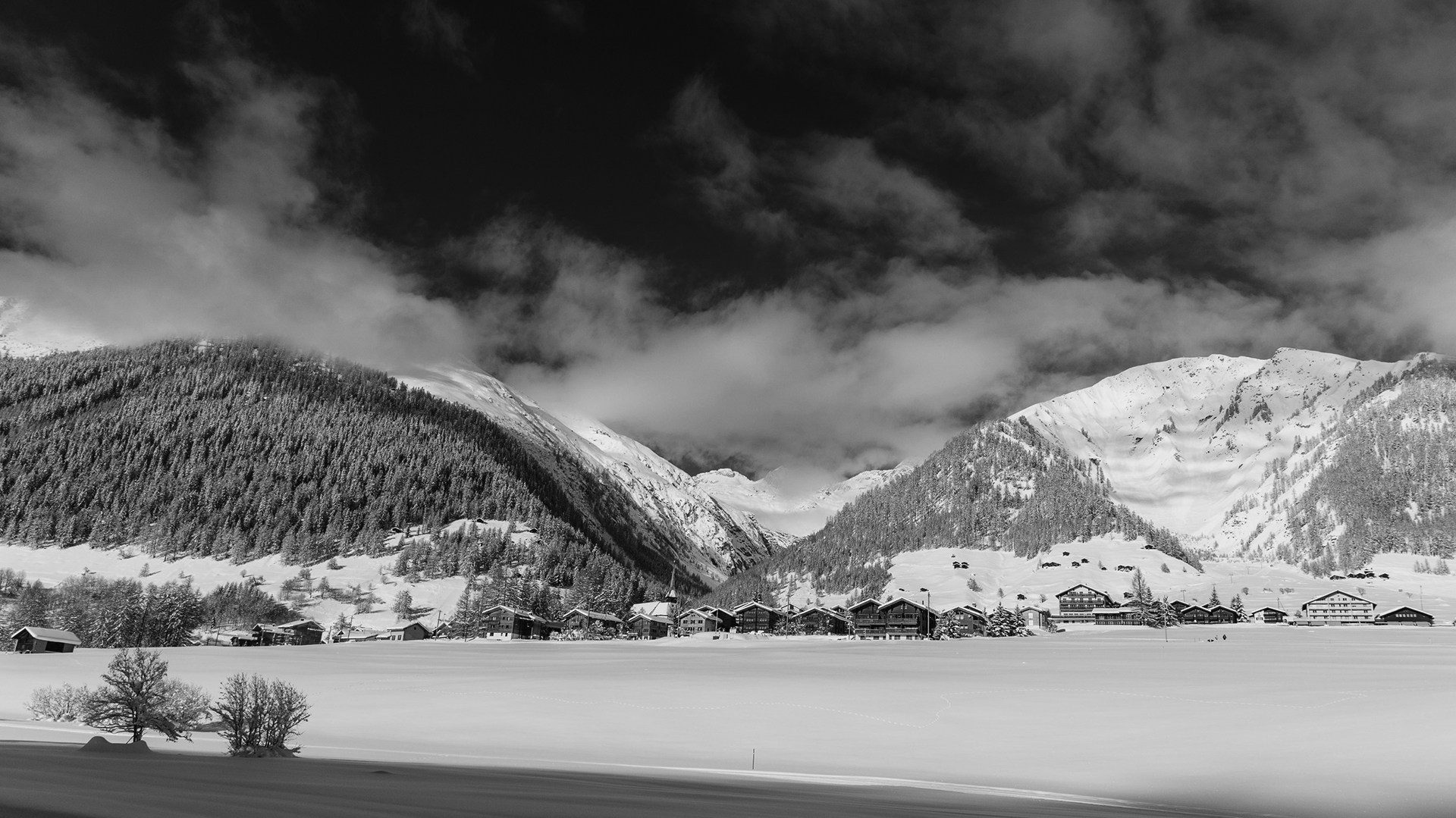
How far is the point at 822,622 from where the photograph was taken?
169 metres

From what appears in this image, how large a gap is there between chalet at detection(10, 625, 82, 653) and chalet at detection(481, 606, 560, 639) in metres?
69.2

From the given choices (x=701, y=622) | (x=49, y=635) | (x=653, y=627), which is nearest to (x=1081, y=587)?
Answer: (x=701, y=622)

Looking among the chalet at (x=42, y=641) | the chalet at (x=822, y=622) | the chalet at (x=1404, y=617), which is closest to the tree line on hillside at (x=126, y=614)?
the chalet at (x=42, y=641)

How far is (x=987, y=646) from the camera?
10356 centimetres

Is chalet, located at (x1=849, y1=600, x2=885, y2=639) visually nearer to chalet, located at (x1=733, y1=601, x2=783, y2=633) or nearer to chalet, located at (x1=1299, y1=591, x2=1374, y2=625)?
chalet, located at (x1=733, y1=601, x2=783, y2=633)

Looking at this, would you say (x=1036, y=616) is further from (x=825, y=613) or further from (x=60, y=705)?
(x=60, y=705)

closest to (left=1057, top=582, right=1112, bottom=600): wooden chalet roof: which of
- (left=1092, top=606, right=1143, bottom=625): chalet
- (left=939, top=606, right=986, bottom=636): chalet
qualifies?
(left=1092, top=606, right=1143, bottom=625): chalet

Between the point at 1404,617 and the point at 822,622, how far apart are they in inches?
4100

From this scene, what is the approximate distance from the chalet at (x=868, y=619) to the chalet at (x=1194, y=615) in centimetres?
5934

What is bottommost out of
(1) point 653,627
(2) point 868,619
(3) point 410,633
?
(3) point 410,633

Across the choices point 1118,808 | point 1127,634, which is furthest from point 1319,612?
point 1118,808

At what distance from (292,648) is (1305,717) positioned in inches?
4560

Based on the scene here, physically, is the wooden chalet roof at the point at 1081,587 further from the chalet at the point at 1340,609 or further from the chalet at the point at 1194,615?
the chalet at the point at 1340,609

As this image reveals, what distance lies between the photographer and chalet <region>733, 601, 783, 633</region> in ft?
573
